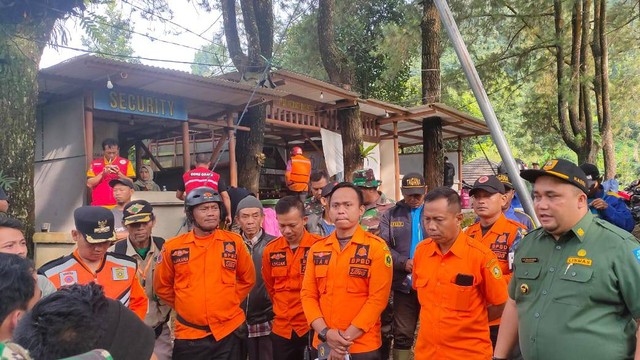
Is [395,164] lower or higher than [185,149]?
lower

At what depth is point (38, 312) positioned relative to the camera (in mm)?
1465

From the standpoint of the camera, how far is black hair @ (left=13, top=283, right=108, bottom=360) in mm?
1408

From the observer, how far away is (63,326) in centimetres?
144

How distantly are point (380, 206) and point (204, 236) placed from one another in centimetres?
199

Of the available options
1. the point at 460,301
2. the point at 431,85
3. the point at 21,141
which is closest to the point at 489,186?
the point at 460,301

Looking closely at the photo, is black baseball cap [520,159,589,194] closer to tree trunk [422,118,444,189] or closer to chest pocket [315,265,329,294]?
chest pocket [315,265,329,294]

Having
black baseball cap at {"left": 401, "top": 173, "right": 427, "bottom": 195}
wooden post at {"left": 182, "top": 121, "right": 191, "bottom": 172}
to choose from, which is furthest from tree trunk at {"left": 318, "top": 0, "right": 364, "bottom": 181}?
black baseball cap at {"left": 401, "top": 173, "right": 427, "bottom": 195}

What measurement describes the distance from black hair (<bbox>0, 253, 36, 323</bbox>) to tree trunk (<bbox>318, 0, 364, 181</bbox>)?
871cm

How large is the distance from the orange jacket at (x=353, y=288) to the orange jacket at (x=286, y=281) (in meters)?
0.42

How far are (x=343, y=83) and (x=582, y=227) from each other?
10.0 metres

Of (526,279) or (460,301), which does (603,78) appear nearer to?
(460,301)

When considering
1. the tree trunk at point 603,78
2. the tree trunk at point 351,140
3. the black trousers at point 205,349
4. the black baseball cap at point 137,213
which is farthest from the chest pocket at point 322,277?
the tree trunk at point 603,78

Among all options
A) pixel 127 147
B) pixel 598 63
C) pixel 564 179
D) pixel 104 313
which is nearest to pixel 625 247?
pixel 564 179

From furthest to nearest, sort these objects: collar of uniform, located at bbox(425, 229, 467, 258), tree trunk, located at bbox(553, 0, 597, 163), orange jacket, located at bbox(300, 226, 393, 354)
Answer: tree trunk, located at bbox(553, 0, 597, 163) → orange jacket, located at bbox(300, 226, 393, 354) → collar of uniform, located at bbox(425, 229, 467, 258)
